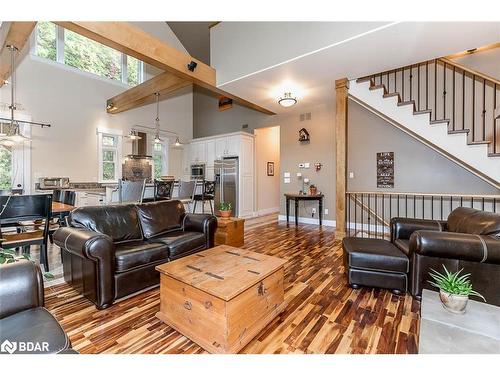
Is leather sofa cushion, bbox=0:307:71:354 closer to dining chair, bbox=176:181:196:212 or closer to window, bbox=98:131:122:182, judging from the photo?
dining chair, bbox=176:181:196:212

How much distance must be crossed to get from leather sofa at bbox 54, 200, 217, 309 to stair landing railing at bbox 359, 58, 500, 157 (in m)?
4.11

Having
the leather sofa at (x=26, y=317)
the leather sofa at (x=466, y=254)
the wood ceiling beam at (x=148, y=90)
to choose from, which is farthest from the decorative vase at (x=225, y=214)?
the leather sofa at (x=26, y=317)

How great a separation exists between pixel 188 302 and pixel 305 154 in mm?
5083

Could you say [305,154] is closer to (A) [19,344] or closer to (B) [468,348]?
(B) [468,348]

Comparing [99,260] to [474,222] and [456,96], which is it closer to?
[474,222]

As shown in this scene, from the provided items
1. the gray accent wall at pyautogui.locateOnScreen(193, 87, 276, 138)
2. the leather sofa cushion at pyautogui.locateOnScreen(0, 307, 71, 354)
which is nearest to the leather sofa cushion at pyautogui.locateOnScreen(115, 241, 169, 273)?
the leather sofa cushion at pyautogui.locateOnScreen(0, 307, 71, 354)

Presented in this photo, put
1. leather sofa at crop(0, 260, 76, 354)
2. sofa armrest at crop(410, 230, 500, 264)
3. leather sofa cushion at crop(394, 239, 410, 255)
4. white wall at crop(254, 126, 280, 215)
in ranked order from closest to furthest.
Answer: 1. leather sofa at crop(0, 260, 76, 354)
2. sofa armrest at crop(410, 230, 500, 264)
3. leather sofa cushion at crop(394, 239, 410, 255)
4. white wall at crop(254, 126, 280, 215)

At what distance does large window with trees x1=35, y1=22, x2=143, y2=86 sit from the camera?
17.7 ft

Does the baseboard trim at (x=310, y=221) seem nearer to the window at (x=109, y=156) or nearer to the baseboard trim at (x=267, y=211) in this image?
the baseboard trim at (x=267, y=211)

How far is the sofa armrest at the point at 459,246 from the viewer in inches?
75.7

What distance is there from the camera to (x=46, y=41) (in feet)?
17.7

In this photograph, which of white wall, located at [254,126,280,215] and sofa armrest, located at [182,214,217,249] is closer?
sofa armrest, located at [182,214,217,249]

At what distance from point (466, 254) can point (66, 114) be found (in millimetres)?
7464
